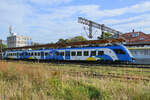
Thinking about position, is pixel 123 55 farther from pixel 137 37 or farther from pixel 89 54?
pixel 137 37

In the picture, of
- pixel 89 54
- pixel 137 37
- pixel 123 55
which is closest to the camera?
pixel 123 55

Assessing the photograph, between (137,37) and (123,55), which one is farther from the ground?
(137,37)

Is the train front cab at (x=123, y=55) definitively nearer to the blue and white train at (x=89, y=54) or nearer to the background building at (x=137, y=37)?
the blue and white train at (x=89, y=54)

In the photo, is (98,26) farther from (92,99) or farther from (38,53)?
(92,99)

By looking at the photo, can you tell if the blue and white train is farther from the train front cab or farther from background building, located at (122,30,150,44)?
background building, located at (122,30,150,44)

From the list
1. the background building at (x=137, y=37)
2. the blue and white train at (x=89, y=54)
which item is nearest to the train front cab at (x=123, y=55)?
the blue and white train at (x=89, y=54)

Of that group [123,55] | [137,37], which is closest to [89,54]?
[123,55]

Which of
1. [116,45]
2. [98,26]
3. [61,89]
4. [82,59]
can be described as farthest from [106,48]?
[61,89]

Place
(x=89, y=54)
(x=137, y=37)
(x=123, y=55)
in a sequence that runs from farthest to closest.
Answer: (x=137, y=37), (x=89, y=54), (x=123, y=55)

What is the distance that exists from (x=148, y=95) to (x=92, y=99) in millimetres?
1718

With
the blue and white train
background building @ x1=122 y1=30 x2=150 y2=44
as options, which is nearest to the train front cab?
the blue and white train

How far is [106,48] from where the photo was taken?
60.7ft

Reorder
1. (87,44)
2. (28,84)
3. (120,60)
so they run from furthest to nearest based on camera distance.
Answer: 1. (87,44)
2. (120,60)
3. (28,84)

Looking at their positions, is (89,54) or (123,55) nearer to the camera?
(123,55)
